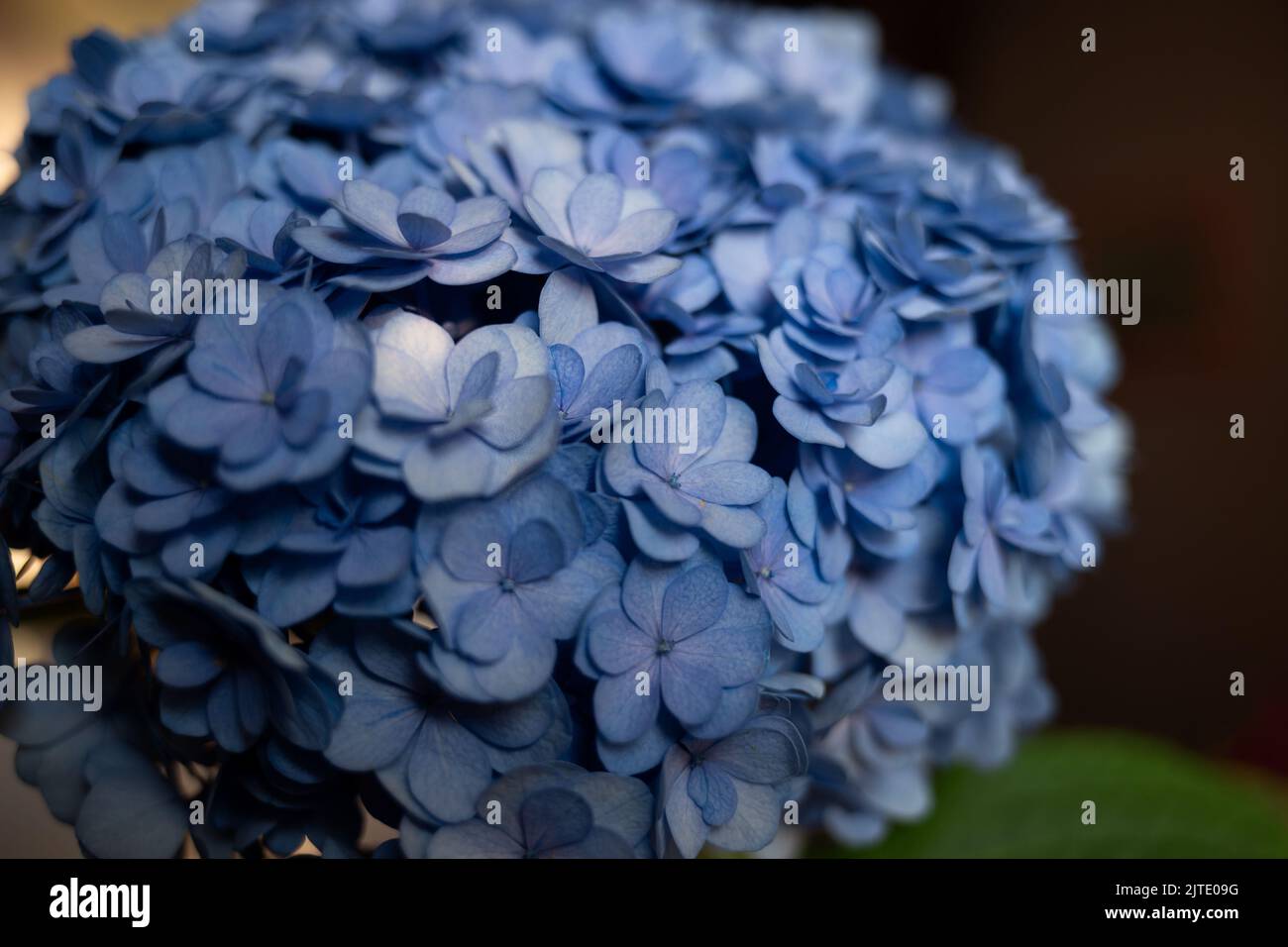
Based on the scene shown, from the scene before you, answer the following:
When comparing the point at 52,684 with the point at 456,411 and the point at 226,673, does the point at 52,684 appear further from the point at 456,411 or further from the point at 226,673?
the point at 456,411

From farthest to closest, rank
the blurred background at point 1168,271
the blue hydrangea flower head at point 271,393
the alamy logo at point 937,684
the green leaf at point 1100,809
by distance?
1. the blurred background at point 1168,271
2. the green leaf at point 1100,809
3. the alamy logo at point 937,684
4. the blue hydrangea flower head at point 271,393

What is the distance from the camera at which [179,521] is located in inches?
12.3

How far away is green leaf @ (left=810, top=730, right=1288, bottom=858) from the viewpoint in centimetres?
60

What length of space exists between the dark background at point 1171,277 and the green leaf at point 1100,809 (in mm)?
527

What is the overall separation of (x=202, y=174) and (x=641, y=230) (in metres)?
0.18

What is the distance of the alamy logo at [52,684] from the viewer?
0.36 metres

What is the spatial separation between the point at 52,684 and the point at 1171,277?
4.13 ft

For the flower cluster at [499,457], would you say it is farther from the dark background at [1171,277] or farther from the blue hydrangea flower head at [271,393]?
the dark background at [1171,277]

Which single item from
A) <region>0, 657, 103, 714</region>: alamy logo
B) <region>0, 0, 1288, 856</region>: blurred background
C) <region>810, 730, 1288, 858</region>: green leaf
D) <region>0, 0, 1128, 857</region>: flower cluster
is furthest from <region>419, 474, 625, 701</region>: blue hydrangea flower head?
<region>0, 0, 1288, 856</region>: blurred background

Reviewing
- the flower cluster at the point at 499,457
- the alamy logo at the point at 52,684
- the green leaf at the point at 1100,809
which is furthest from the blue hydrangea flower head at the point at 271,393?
the green leaf at the point at 1100,809

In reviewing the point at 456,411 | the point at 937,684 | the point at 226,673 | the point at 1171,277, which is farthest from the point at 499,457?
the point at 1171,277
